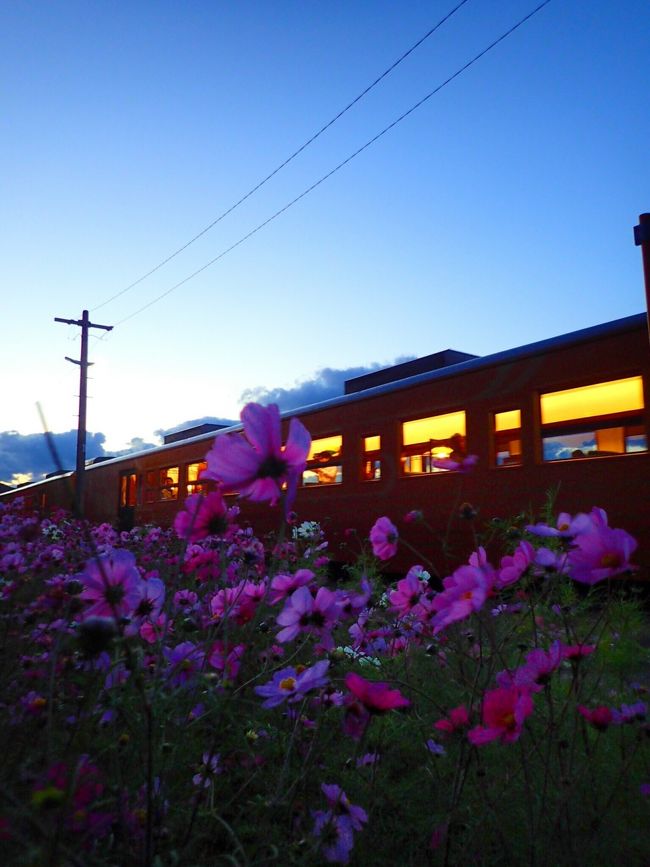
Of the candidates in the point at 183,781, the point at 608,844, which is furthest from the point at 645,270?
the point at 183,781

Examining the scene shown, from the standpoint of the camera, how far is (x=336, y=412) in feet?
25.1

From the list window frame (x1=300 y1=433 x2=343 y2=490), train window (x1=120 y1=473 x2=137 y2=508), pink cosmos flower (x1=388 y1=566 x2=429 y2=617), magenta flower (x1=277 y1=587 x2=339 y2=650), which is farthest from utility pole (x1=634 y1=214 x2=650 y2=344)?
train window (x1=120 y1=473 x2=137 y2=508)

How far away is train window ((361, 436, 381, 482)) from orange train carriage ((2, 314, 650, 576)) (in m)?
0.01

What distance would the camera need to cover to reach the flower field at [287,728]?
3.12ft

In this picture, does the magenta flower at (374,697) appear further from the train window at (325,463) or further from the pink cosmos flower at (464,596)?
the train window at (325,463)

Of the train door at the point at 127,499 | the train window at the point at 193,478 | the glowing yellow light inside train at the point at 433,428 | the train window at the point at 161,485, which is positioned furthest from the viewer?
the train door at the point at 127,499

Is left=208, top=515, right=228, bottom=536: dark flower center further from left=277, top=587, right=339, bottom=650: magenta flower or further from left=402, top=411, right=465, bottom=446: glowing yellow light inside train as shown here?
left=402, top=411, right=465, bottom=446: glowing yellow light inside train

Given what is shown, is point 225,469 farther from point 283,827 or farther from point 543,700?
point 543,700

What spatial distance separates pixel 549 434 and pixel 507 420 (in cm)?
44

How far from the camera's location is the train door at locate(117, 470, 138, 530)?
12745mm

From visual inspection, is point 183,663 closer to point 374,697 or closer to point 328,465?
point 374,697

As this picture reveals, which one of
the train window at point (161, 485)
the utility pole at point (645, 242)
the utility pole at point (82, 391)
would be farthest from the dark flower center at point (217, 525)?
the utility pole at point (82, 391)

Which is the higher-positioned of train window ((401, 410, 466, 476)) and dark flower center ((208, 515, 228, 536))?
train window ((401, 410, 466, 476))

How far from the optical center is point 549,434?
536cm
